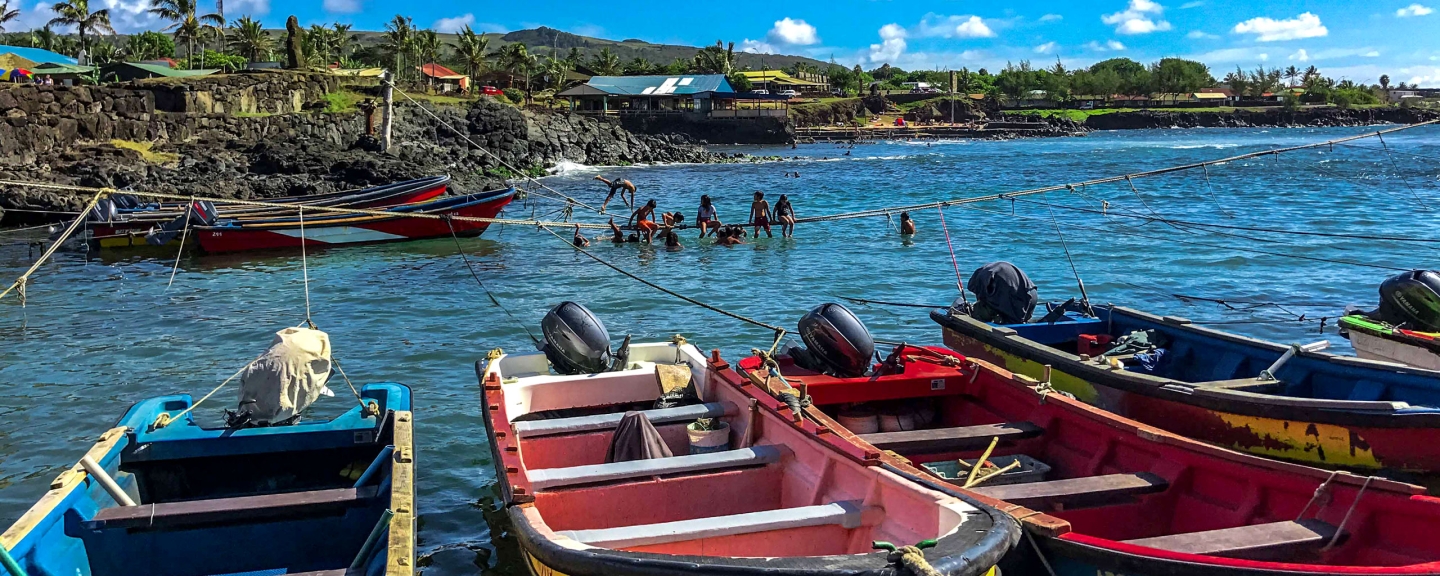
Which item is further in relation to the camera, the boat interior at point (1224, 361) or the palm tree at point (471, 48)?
the palm tree at point (471, 48)

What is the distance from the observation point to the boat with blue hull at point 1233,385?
7.30m

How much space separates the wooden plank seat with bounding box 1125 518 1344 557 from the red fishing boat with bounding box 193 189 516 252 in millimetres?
19270

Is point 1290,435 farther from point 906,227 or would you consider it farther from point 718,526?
point 906,227

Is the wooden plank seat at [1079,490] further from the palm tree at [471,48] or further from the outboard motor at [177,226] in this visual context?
the palm tree at [471,48]

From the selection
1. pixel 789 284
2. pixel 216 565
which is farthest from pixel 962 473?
pixel 789 284

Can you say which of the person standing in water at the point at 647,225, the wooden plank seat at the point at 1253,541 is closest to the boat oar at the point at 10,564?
the wooden plank seat at the point at 1253,541

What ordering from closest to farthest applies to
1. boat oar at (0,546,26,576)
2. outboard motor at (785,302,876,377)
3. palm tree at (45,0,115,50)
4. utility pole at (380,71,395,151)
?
boat oar at (0,546,26,576) → outboard motor at (785,302,876,377) → utility pole at (380,71,395,151) → palm tree at (45,0,115,50)

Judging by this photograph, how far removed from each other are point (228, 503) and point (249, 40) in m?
81.5

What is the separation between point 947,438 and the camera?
691cm

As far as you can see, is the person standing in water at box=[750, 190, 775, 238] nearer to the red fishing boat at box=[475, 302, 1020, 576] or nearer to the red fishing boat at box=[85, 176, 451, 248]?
the red fishing boat at box=[85, 176, 451, 248]

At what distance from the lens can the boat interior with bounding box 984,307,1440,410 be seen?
8.14 m

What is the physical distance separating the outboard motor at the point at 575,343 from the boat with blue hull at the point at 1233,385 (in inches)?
135

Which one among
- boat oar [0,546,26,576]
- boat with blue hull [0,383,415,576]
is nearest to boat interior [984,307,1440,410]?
boat with blue hull [0,383,415,576]

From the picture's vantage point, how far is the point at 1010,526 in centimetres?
466
